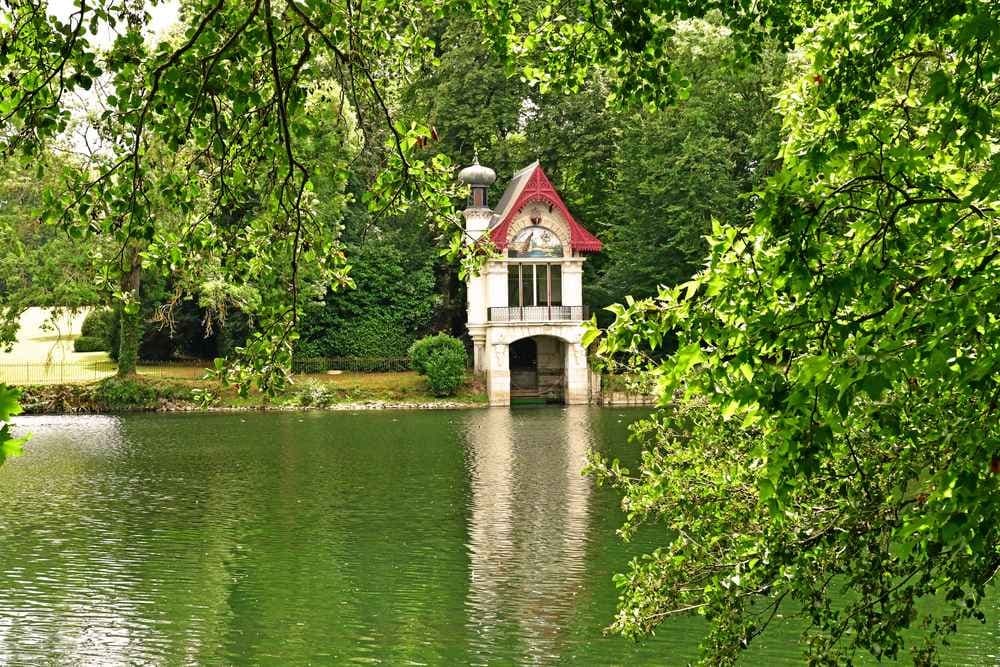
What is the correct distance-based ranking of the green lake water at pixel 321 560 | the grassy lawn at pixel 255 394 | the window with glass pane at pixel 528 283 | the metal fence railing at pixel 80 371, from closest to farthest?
1. the green lake water at pixel 321 560
2. the grassy lawn at pixel 255 394
3. the metal fence railing at pixel 80 371
4. the window with glass pane at pixel 528 283

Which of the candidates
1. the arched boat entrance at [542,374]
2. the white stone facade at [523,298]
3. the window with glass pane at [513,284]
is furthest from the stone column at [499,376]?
the window with glass pane at [513,284]

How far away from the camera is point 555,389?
40.6 m

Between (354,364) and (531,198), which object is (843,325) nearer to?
(531,198)

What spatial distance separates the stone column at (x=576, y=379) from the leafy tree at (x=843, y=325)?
3164 centimetres

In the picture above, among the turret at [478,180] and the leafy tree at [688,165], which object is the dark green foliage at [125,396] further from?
the leafy tree at [688,165]

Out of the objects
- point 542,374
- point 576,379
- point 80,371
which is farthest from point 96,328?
point 576,379

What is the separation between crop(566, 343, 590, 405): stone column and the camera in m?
39.0

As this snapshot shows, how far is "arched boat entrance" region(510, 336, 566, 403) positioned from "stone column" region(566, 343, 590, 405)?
1049 millimetres

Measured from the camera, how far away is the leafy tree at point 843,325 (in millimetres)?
3818

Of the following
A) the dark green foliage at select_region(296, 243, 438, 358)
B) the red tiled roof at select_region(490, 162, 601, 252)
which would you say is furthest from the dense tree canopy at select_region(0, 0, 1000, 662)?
the dark green foliage at select_region(296, 243, 438, 358)

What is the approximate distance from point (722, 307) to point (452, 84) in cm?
3884

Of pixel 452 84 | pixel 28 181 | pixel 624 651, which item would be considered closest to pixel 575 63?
pixel 624 651

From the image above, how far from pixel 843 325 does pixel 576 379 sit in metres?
35.3

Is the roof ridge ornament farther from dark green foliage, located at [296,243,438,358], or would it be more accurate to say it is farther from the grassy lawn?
the grassy lawn
